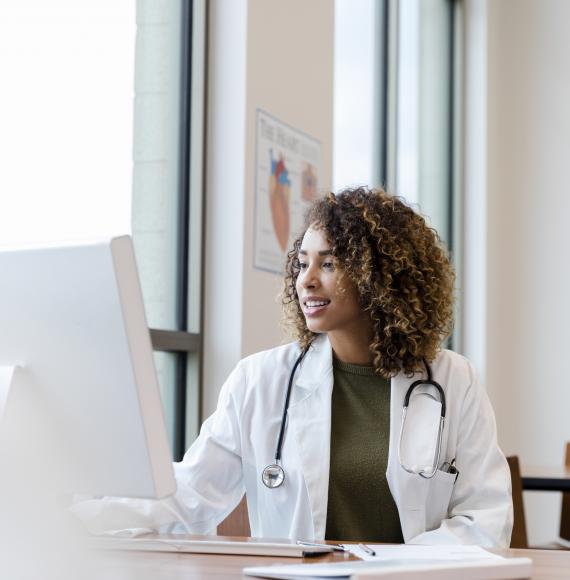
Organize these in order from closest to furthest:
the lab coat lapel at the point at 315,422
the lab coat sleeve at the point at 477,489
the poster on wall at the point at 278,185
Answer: the lab coat sleeve at the point at 477,489 → the lab coat lapel at the point at 315,422 → the poster on wall at the point at 278,185

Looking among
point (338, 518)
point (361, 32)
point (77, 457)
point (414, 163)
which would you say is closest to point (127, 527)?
point (338, 518)

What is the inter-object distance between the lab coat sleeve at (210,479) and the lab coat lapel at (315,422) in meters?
0.12

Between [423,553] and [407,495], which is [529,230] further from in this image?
[423,553]

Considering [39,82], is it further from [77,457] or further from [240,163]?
[77,457]

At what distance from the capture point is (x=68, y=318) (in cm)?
98

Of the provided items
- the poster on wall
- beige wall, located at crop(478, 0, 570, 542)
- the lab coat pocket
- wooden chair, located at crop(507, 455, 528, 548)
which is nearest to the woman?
the lab coat pocket

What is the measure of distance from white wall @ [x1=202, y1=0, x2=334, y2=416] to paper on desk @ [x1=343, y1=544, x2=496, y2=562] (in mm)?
1724

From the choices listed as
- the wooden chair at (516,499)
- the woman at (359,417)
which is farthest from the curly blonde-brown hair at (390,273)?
the wooden chair at (516,499)

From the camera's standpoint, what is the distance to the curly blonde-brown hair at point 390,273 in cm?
201

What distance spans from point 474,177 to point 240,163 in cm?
243

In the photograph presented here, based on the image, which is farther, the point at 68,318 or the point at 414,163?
the point at 414,163

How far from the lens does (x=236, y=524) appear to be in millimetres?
1902

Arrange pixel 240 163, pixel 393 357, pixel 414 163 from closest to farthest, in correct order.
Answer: pixel 393 357
pixel 240 163
pixel 414 163

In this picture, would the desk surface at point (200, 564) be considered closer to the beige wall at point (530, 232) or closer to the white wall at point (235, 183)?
the white wall at point (235, 183)
